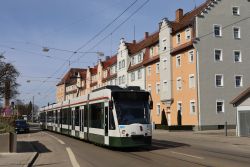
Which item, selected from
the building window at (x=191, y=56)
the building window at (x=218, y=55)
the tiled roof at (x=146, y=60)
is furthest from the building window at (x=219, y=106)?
the tiled roof at (x=146, y=60)

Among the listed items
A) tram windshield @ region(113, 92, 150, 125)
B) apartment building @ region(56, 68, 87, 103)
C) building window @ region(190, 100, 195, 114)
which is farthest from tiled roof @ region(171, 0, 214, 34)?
apartment building @ region(56, 68, 87, 103)

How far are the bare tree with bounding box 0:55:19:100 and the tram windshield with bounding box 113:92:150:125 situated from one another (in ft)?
131

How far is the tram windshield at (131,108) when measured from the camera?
2008 cm

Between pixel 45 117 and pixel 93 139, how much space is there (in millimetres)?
30064

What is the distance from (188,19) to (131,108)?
115ft

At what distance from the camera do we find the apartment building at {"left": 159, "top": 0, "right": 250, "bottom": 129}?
159ft

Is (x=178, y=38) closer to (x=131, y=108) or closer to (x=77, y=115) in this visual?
(x=77, y=115)

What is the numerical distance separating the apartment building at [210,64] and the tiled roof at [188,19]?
16 cm

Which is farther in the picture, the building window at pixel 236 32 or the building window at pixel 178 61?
the building window at pixel 178 61

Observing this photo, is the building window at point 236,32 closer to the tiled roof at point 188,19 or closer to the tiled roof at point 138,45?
the tiled roof at point 188,19

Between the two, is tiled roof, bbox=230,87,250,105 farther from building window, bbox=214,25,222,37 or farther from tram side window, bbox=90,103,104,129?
building window, bbox=214,25,222,37

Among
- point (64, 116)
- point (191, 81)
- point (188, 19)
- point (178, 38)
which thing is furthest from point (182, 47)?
point (64, 116)

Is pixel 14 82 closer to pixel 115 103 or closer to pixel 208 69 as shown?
pixel 208 69

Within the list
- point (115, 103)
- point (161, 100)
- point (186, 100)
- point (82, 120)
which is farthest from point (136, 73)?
point (115, 103)
